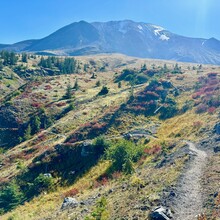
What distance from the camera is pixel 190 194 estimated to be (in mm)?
27125

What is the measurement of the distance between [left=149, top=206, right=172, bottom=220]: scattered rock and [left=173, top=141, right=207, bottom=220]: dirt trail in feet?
2.18

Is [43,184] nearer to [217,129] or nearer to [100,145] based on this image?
[100,145]

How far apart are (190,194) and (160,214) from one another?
5632mm

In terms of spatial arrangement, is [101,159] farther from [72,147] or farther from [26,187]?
[26,187]

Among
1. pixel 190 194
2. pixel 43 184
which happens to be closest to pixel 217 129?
pixel 190 194

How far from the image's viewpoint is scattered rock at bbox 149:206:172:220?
2273 centimetres

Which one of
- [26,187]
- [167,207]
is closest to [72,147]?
[26,187]

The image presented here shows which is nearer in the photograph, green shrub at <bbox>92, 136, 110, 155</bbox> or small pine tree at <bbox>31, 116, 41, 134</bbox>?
green shrub at <bbox>92, 136, 110, 155</bbox>

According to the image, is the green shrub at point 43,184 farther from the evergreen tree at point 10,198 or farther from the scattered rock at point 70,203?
the scattered rock at point 70,203

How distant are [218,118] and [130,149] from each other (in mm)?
19907

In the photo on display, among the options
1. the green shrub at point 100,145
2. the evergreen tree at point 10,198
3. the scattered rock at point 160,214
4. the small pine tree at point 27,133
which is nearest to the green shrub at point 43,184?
the evergreen tree at point 10,198

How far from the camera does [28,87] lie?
125 metres

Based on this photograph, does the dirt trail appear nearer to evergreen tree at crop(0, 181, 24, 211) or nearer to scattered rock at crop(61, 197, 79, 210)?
scattered rock at crop(61, 197, 79, 210)

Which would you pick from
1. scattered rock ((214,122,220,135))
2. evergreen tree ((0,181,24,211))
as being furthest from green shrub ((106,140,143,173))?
evergreen tree ((0,181,24,211))
